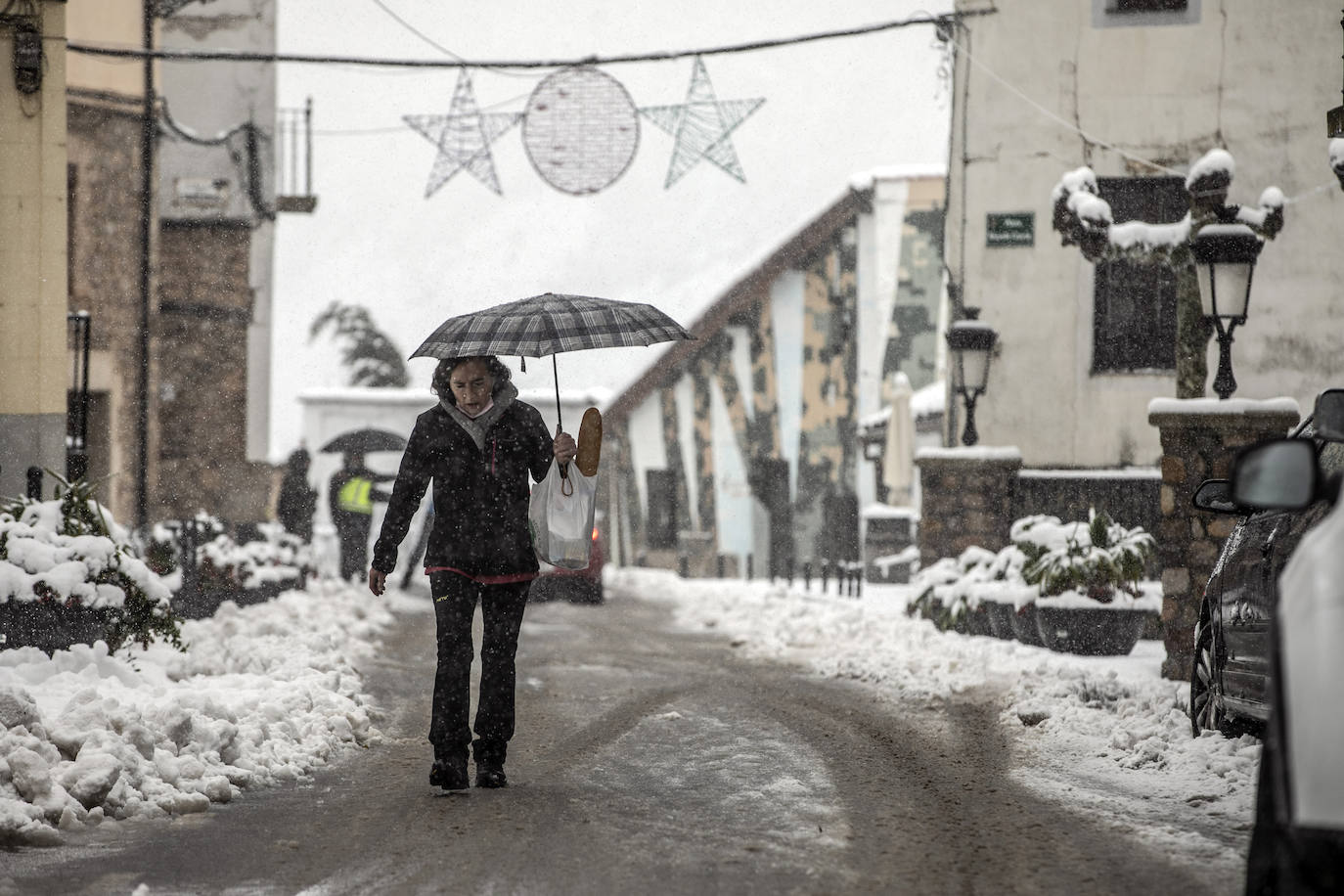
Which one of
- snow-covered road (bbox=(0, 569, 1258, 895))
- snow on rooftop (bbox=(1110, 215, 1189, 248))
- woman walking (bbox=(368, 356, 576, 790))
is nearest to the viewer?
snow-covered road (bbox=(0, 569, 1258, 895))

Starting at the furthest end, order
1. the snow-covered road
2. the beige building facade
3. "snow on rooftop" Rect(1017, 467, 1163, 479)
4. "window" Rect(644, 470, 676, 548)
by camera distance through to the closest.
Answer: "window" Rect(644, 470, 676, 548) < "snow on rooftop" Rect(1017, 467, 1163, 479) < the beige building facade < the snow-covered road

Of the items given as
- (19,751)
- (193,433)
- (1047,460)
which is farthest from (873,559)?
(19,751)

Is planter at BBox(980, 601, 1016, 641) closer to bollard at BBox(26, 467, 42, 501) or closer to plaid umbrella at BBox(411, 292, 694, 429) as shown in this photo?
Result: plaid umbrella at BBox(411, 292, 694, 429)

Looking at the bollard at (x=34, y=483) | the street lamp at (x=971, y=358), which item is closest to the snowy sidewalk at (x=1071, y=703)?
the street lamp at (x=971, y=358)

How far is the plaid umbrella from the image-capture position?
604cm

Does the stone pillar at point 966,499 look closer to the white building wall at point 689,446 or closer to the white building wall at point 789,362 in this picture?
the white building wall at point 789,362

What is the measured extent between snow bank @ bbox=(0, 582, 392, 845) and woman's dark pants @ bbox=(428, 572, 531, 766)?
906 millimetres

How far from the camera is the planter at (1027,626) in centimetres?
1141

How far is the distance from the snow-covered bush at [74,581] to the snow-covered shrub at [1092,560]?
6.30 metres

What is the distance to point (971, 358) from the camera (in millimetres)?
15656

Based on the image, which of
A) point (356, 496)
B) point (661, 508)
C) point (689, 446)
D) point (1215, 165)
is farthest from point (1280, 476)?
point (661, 508)

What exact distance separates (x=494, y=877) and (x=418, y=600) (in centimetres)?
1298

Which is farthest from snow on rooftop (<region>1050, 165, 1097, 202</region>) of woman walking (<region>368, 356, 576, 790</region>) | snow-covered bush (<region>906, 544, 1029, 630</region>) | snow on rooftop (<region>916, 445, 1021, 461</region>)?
woman walking (<region>368, 356, 576, 790</region>)

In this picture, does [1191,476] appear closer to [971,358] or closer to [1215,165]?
[1215,165]
